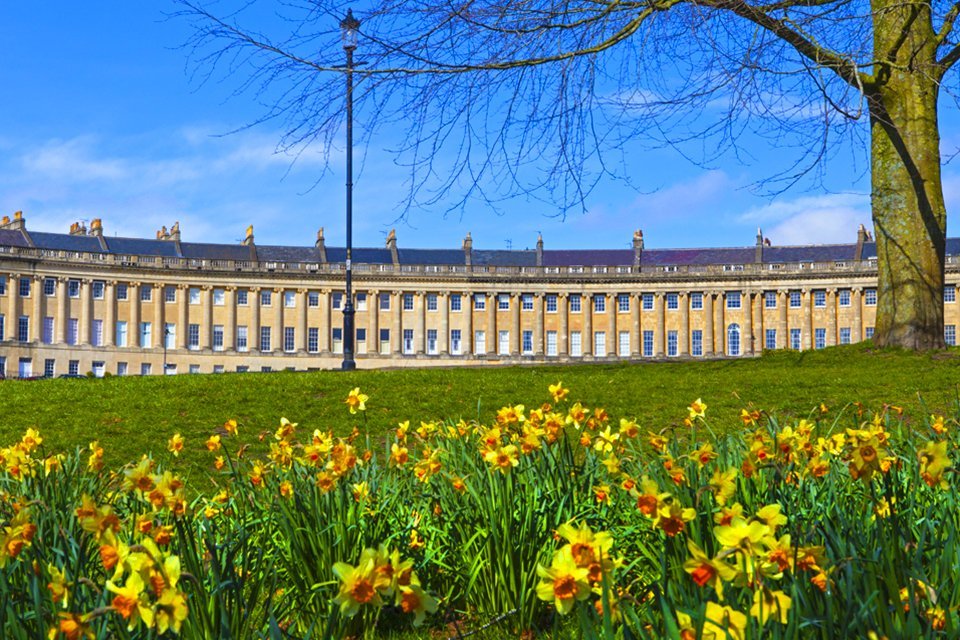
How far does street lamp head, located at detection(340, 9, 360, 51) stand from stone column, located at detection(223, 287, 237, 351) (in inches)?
3414

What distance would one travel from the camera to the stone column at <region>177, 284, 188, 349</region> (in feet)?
302

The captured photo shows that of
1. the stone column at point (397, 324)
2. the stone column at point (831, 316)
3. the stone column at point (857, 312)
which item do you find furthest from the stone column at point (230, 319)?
the stone column at point (857, 312)

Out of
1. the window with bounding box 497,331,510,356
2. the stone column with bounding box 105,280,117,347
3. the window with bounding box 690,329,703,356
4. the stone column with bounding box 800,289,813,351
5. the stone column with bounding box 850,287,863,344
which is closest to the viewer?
the stone column with bounding box 105,280,117,347

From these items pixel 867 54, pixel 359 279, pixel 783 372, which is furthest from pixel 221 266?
pixel 867 54

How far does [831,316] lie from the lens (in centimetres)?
9138

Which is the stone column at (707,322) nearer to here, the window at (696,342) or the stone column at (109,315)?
the window at (696,342)

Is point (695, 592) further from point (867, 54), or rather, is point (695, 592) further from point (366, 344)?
point (366, 344)

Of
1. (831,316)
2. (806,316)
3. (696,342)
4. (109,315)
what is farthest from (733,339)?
(109,315)

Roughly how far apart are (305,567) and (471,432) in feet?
6.71

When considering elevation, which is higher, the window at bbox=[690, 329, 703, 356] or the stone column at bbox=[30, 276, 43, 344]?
the stone column at bbox=[30, 276, 43, 344]

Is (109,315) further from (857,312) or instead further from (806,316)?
(857,312)

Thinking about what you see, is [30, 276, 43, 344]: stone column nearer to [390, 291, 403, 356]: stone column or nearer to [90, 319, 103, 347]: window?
[90, 319, 103, 347]: window

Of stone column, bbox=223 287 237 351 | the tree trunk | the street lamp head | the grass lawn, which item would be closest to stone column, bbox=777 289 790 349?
stone column, bbox=223 287 237 351

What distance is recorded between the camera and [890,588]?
3436mm
